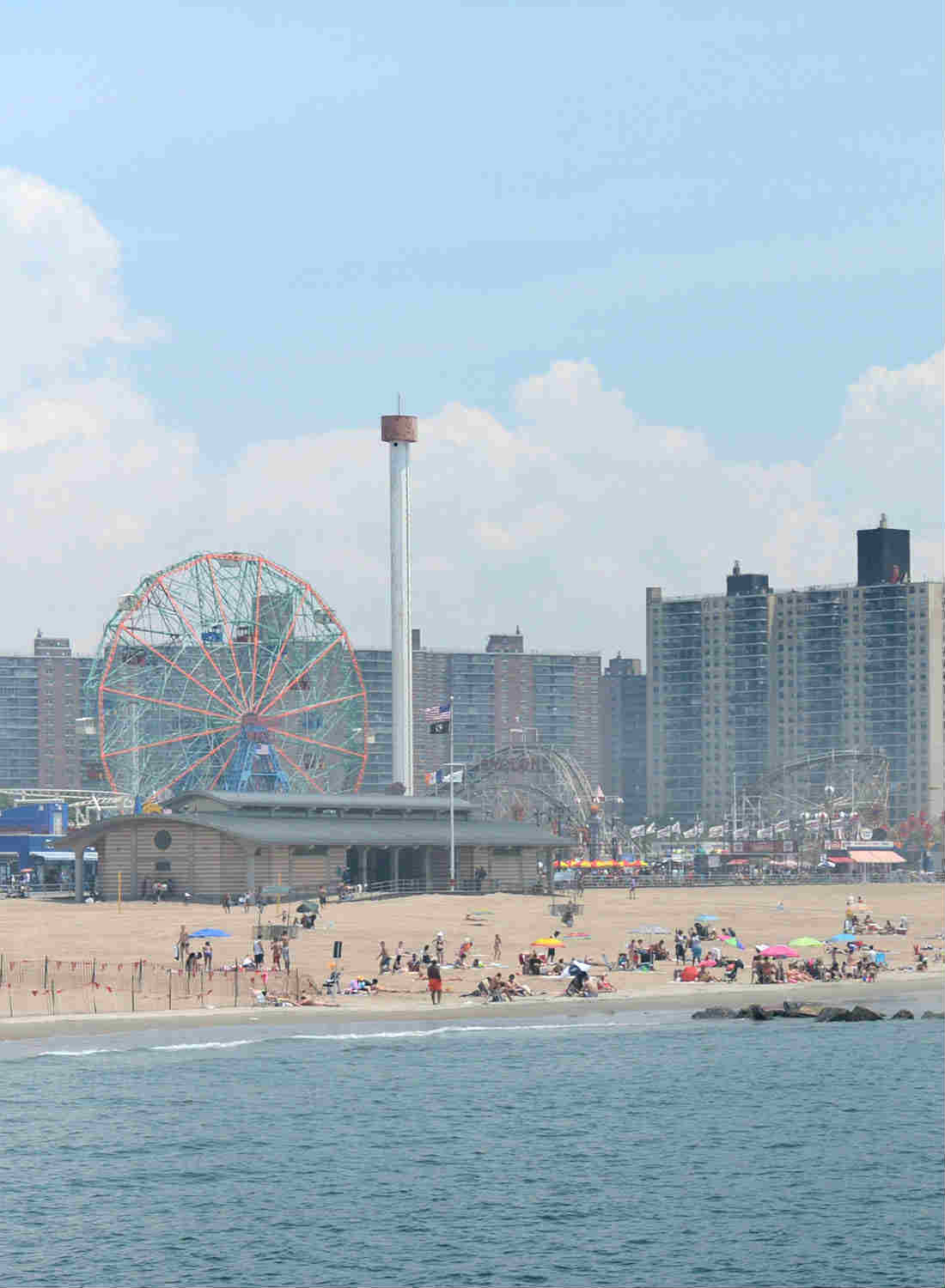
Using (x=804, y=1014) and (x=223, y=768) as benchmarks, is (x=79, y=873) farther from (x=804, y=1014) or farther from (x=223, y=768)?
(x=804, y=1014)

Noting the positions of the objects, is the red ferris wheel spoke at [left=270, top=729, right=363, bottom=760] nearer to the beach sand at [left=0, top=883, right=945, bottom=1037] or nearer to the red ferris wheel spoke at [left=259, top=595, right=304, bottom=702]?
the red ferris wheel spoke at [left=259, top=595, right=304, bottom=702]

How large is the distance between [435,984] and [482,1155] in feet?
61.8

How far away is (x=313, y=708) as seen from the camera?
141 metres

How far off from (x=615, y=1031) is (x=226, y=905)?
29.3m

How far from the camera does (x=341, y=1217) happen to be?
43.2 m

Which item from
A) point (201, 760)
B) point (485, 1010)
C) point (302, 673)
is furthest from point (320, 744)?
point (485, 1010)

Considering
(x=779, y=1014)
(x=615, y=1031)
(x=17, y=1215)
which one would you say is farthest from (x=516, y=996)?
(x=17, y=1215)

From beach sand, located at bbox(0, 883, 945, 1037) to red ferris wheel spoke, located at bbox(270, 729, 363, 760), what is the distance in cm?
3134

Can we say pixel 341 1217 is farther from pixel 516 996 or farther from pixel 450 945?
pixel 450 945

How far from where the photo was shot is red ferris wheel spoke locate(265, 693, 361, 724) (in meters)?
138

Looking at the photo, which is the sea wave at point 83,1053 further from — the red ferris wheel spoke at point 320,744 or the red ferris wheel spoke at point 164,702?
the red ferris wheel spoke at point 320,744

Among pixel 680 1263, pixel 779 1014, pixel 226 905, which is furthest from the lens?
pixel 226 905

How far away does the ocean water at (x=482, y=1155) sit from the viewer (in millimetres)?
39656

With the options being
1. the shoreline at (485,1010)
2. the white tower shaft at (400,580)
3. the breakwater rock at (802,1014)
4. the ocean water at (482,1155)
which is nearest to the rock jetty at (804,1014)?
the breakwater rock at (802,1014)
